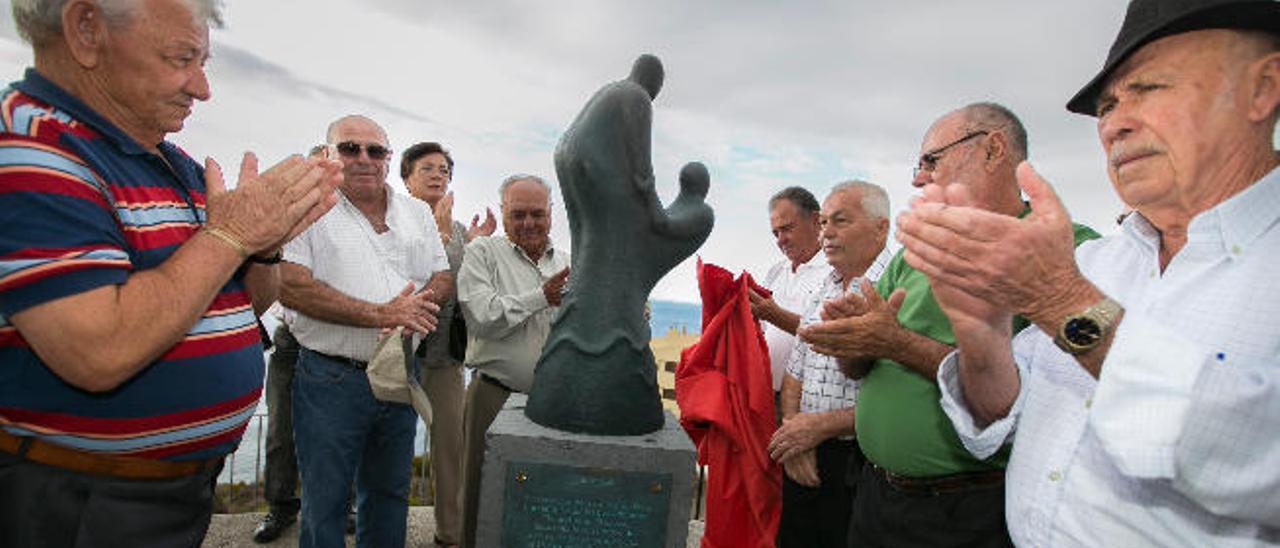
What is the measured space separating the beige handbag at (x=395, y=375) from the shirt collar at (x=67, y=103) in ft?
5.17

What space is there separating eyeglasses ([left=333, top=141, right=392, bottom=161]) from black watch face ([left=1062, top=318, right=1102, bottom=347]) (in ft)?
11.2

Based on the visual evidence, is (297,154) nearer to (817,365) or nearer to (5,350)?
(5,350)

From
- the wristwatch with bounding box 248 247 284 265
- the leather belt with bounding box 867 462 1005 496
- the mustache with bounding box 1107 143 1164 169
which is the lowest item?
the leather belt with bounding box 867 462 1005 496

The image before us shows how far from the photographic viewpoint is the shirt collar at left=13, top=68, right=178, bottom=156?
1.66m

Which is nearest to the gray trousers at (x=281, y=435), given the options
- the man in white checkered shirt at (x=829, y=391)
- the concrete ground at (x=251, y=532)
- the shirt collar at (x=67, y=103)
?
the concrete ground at (x=251, y=532)

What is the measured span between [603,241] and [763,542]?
1.98 meters

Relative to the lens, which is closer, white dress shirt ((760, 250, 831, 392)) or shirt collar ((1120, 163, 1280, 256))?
shirt collar ((1120, 163, 1280, 256))

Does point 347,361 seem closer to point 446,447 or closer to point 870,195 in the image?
point 446,447

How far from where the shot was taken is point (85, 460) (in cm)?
166

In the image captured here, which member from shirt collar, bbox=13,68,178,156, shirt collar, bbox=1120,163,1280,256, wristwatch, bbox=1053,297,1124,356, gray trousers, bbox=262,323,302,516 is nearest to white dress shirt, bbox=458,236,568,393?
gray trousers, bbox=262,323,302,516

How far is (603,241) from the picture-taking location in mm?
2635

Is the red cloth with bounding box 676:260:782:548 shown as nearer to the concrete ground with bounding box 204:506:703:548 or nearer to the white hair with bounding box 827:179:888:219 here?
the concrete ground with bounding box 204:506:703:548

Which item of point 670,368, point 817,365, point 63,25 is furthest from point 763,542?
point 670,368

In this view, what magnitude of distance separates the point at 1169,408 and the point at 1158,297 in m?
0.41
